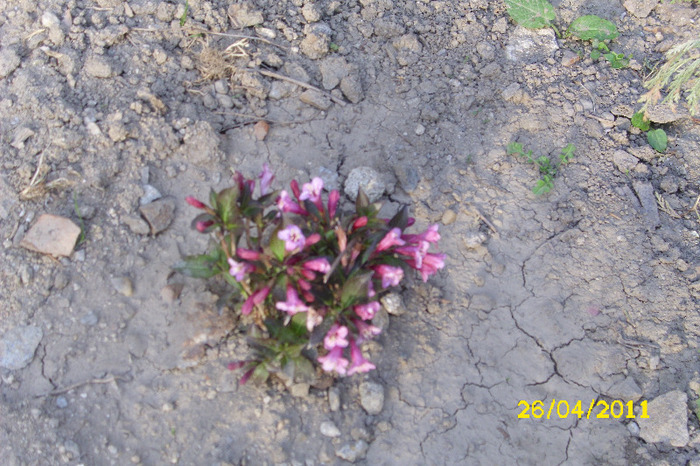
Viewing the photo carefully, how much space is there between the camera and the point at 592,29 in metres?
4.75

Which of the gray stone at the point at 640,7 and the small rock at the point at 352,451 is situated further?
the gray stone at the point at 640,7

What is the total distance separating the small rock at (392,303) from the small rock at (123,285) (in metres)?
1.45

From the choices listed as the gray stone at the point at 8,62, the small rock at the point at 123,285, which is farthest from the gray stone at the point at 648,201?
the gray stone at the point at 8,62

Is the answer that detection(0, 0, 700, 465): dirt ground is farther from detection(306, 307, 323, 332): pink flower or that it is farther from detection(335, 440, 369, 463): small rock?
detection(306, 307, 323, 332): pink flower

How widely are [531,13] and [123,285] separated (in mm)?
3660

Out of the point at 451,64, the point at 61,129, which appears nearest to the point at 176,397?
the point at 61,129

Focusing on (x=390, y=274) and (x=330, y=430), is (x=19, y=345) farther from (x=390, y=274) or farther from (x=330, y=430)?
(x=390, y=274)

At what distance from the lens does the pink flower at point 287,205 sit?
307cm

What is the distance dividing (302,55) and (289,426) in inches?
102

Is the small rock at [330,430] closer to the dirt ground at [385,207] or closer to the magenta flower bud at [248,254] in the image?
the dirt ground at [385,207]

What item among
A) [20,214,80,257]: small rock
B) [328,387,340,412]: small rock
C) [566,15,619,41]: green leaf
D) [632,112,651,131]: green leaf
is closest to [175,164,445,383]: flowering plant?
[328,387,340,412]: small rock

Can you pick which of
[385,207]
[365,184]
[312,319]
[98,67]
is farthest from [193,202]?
[98,67]

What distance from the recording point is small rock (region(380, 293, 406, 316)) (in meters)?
3.54
